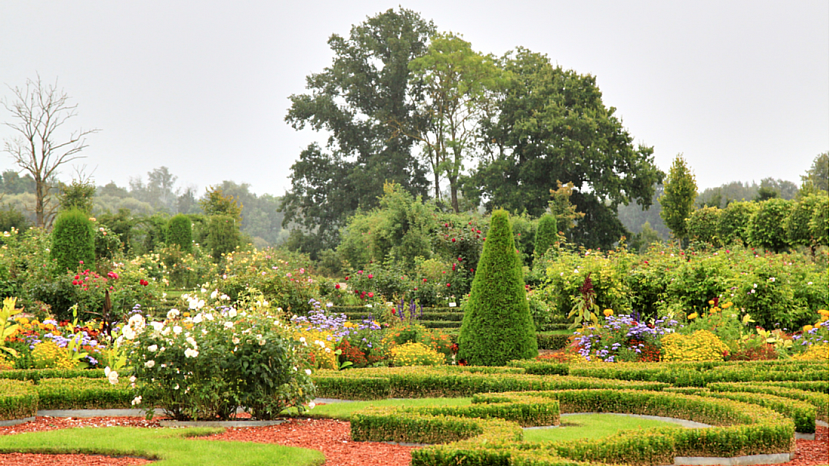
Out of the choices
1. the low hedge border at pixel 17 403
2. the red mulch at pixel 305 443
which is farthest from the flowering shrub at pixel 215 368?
the low hedge border at pixel 17 403

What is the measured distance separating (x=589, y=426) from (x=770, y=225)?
21178 millimetres

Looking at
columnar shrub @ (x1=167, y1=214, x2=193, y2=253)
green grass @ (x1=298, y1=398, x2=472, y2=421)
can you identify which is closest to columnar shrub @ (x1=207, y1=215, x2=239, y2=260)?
columnar shrub @ (x1=167, y1=214, x2=193, y2=253)

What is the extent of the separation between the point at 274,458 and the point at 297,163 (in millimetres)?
31302

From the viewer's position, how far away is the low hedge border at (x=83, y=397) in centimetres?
632

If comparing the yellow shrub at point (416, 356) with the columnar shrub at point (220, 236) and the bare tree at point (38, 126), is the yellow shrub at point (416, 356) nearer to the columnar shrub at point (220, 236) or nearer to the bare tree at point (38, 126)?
the columnar shrub at point (220, 236)

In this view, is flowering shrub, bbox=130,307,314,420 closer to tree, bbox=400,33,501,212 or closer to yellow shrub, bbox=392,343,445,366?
yellow shrub, bbox=392,343,445,366

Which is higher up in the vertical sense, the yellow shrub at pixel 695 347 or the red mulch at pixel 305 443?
the yellow shrub at pixel 695 347

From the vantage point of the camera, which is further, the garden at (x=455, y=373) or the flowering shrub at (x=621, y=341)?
the flowering shrub at (x=621, y=341)

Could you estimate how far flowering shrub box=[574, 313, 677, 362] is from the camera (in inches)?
367

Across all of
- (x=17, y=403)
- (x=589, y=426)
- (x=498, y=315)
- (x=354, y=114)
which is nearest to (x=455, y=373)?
(x=498, y=315)

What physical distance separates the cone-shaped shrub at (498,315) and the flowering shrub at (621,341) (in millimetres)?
909

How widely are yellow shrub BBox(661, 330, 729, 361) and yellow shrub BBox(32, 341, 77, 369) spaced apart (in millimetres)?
8266

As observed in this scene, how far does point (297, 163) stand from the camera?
1368 inches

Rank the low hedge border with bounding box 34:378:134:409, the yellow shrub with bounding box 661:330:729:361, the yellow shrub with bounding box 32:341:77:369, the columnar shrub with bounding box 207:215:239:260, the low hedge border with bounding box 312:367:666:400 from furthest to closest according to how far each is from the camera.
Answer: the columnar shrub with bounding box 207:215:239:260 < the yellow shrub with bounding box 661:330:729:361 < the yellow shrub with bounding box 32:341:77:369 < the low hedge border with bounding box 312:367:666:400 < the low hedge border with bounding box 34:378:134:409
